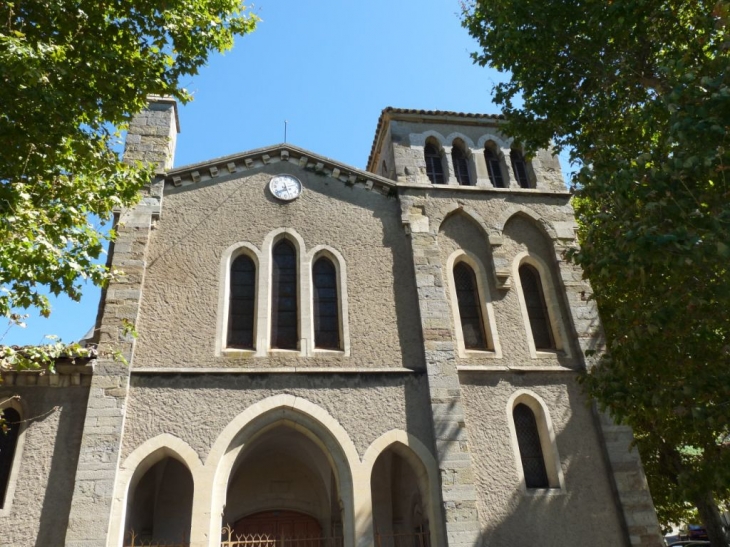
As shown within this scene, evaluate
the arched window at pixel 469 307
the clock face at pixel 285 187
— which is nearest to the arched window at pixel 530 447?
the arched window at pixel 469 307

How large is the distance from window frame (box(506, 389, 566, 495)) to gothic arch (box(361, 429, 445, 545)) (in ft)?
4.83

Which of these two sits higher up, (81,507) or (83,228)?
(83,228)

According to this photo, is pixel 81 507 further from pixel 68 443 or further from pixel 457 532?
pixel 457 532

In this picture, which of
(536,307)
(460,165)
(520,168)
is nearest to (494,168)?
(520,168)

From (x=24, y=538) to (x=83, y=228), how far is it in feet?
14.7

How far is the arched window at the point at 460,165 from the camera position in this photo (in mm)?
12926

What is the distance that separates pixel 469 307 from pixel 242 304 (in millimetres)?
4345

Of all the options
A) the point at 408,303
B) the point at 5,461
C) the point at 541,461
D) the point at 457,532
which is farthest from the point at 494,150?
the point at 5,461

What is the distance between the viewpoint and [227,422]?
9141 millimetres

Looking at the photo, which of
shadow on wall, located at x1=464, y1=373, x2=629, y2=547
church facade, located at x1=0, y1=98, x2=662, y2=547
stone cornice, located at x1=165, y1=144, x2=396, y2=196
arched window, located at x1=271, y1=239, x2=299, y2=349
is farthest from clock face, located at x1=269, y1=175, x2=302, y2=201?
shadow on wall, located at x1=464, y1=373, x2=629, y2=547

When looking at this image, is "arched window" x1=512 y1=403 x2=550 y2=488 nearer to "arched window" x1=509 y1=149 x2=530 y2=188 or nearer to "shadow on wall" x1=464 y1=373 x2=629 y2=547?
"shadow on wall" x1=464 y1=373 x2=629 y2=547

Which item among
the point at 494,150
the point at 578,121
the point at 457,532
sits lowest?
the point at 457,532

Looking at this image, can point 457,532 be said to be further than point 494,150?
No

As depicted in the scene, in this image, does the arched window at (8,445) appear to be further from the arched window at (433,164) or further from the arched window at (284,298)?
the arched window at (433,164)
